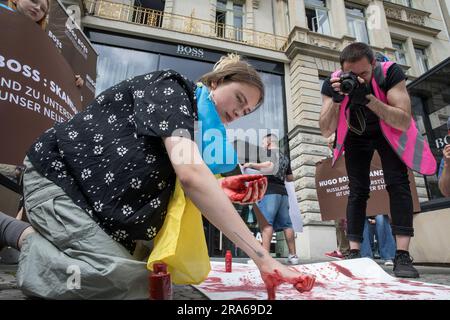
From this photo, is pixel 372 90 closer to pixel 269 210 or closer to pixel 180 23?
pixel 269 210

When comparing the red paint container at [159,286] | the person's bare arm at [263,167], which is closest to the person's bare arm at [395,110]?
the red paint container at [159,286]

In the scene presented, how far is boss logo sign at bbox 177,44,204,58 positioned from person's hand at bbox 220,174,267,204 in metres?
6.71

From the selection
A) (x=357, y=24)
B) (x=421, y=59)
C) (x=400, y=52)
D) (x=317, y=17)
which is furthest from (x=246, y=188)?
(x=421, y=59)

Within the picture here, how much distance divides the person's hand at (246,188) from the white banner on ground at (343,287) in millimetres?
318

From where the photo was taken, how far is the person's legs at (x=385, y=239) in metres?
3.28

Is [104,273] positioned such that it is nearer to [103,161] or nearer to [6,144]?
[103,161]

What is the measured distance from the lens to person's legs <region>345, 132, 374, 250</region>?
1.77 meters

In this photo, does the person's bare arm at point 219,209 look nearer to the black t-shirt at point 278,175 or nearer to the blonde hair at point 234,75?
the blonde hair at point 234,75

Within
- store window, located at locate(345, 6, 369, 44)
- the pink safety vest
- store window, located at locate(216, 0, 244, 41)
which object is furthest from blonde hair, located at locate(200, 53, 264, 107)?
store window, located at locate(345, 6, 369, 44)

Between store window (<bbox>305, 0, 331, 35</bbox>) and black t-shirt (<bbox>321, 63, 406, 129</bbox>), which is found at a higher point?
store window (<bbox>305, 0, 331, 35</bbox>)

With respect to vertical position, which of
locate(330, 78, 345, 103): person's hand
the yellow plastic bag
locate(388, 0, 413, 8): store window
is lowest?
the yellow plastic bag

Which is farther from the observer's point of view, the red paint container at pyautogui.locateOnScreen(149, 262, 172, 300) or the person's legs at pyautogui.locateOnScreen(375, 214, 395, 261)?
the person's legs at pyautogui.locateOnScreen(375, 214, 395, 261)

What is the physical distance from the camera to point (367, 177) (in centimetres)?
181

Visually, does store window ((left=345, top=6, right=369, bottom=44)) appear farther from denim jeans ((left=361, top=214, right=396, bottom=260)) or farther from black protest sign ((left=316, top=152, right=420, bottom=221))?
denim jeans ((left=361, top=214, right=396, bottom=260))
